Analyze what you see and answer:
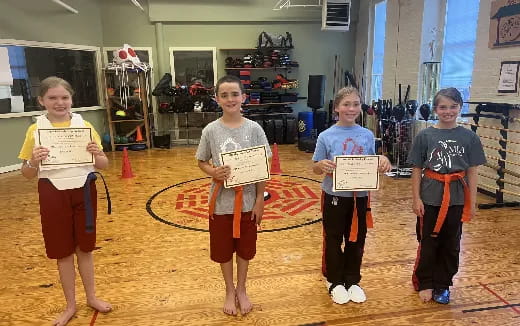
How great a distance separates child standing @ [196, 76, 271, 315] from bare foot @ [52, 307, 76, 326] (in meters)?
0.90

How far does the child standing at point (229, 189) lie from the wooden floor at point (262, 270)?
1.49 ft

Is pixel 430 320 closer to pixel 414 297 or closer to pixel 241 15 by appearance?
pixel 414 297

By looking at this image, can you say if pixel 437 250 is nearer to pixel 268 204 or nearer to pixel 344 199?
pixel 344 199

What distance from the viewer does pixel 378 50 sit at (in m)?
7.68

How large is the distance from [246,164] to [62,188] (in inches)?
37.7

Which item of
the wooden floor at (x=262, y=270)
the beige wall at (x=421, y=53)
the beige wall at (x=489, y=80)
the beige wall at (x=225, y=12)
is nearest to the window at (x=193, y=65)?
the beige wall at (x=225, y=12)

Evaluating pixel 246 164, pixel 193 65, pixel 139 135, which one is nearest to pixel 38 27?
pixel 139 135

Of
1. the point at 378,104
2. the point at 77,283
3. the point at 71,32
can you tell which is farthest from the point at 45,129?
the point at 71,32

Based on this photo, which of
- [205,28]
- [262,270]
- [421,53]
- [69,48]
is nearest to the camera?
[262,270]

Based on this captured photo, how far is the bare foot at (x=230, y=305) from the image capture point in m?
2.22

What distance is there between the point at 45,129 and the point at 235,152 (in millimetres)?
966

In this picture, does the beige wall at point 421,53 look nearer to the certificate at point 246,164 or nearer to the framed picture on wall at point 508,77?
the framed picture on wall at point 508,77

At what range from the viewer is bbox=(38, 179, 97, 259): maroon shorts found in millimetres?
1929

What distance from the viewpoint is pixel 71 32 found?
716 centimetres
